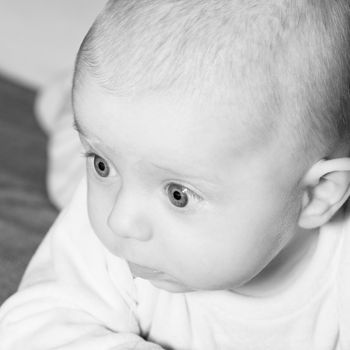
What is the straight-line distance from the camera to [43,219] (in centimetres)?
133

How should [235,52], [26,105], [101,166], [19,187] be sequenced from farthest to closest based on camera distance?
1. [26,105]
2. [19,187]
3. [101,166]
4. [235,52]

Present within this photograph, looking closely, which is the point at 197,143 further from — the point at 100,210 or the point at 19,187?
the point at 19,187

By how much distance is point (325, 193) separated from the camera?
0.89 m

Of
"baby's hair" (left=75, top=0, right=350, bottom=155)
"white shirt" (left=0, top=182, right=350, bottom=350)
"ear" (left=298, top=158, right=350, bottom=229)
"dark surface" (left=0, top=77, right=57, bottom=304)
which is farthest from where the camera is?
"dark surface" (left=0, top=77, right=57, bottom=304)

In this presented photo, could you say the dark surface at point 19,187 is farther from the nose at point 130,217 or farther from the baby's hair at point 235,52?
the baby's hair at point 235,52

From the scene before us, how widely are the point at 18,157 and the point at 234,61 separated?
0.87 metres

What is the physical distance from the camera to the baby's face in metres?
0.76

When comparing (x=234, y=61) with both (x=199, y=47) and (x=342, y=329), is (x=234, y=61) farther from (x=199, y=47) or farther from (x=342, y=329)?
(x=342, y=329)

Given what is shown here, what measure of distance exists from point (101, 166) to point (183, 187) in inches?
4.0

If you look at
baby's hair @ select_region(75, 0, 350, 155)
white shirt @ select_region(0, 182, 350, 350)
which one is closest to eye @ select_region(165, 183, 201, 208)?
baby's hair @ select_region(75, 0, 350, 155)

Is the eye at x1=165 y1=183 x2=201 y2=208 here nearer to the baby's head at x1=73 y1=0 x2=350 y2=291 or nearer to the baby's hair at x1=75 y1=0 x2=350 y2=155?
the baby's head at x1=73 y1=0 x2=350 y2=291

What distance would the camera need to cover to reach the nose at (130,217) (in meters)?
0.81

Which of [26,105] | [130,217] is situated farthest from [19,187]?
[130,217]

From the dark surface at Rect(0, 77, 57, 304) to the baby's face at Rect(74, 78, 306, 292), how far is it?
330 mm
